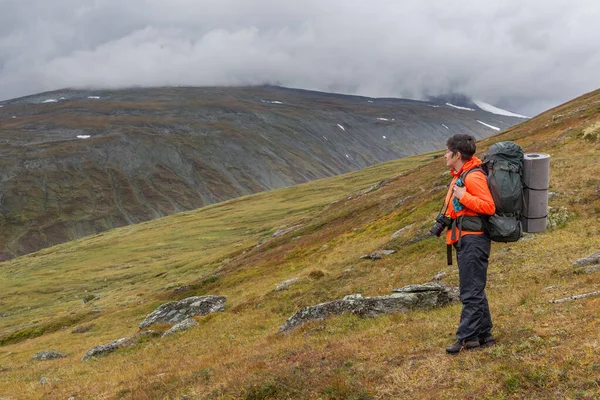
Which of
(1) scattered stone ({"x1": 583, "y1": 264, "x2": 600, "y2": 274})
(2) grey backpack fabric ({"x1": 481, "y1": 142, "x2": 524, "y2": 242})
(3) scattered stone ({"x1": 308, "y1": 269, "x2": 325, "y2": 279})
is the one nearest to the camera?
(2) grey backpack fabric ({"x1": 481, "y1": 142, "x2": 524, "y2": 242})

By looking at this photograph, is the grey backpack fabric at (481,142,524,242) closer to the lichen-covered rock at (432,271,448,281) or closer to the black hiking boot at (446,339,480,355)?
the black hiking boot at (446,339,480,355)

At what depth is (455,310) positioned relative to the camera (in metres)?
15.1

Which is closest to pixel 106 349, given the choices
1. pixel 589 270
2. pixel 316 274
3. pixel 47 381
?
pixel 47 381

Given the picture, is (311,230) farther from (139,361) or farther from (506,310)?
(506,310)

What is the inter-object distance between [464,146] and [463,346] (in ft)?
Answer: 15.0

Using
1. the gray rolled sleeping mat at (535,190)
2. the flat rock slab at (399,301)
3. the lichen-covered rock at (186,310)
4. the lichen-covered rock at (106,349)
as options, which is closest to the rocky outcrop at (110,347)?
the lichen-covered rock at (106,349)

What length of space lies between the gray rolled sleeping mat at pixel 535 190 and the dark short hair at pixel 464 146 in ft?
3.73

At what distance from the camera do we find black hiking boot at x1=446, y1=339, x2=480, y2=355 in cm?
1027

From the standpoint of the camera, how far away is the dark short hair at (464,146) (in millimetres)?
10258

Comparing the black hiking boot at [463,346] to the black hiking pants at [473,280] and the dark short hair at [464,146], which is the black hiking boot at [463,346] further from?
the dark short hair at [464,146]

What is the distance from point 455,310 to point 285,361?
19.8ft

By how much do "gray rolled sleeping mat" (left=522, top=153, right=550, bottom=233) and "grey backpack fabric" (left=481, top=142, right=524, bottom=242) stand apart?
0.16 meters

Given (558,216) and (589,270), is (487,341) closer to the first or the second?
(589,270)

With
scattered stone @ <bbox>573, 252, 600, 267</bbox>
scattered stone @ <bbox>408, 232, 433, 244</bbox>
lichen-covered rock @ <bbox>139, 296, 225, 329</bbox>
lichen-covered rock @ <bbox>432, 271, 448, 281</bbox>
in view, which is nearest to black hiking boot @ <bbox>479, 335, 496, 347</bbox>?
scattered stone @ <bbox>573, 252, 600, 267</bbox>
